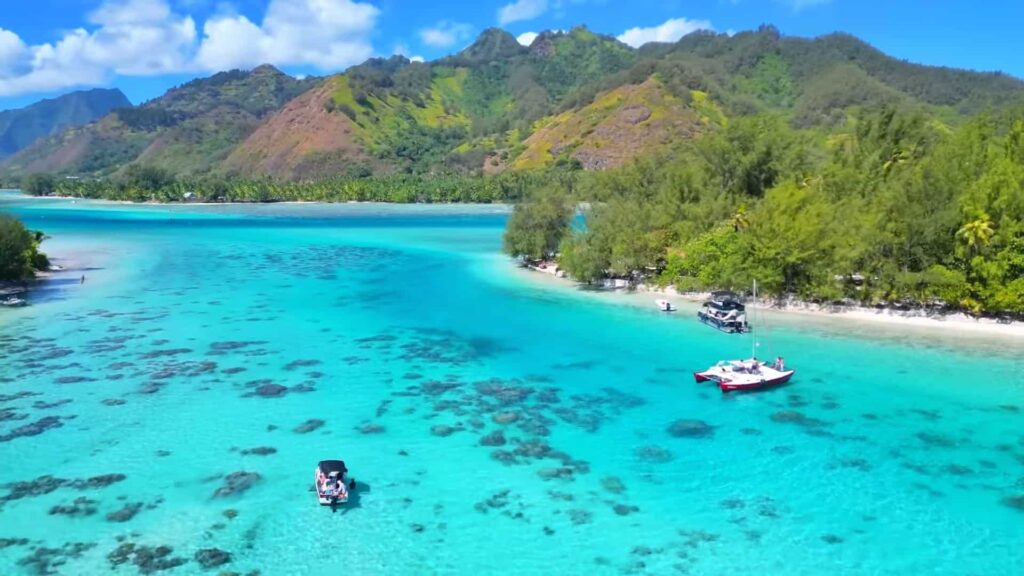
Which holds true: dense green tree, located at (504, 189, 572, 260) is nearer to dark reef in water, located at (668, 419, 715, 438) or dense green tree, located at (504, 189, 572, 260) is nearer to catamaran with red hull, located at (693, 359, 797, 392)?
catamaran with red hull, located at (693, 359, 797, 392)

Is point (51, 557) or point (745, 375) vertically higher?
point (745, 375)

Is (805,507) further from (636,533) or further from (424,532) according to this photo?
(424,532)

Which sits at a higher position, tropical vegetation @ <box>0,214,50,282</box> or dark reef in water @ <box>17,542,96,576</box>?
tropical vegetation @ <box>0,214,50,282</box>

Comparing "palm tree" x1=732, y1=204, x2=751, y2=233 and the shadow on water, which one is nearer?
the shadow on water

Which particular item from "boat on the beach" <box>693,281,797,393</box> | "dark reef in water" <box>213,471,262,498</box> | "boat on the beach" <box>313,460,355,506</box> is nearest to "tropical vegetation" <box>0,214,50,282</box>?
"dark reef in water" <box>213,471,262,498</box>

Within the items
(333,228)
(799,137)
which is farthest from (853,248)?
(333,228)

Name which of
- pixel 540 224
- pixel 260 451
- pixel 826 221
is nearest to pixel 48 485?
pixel 260 451

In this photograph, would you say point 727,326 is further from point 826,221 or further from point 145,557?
point 145,557
